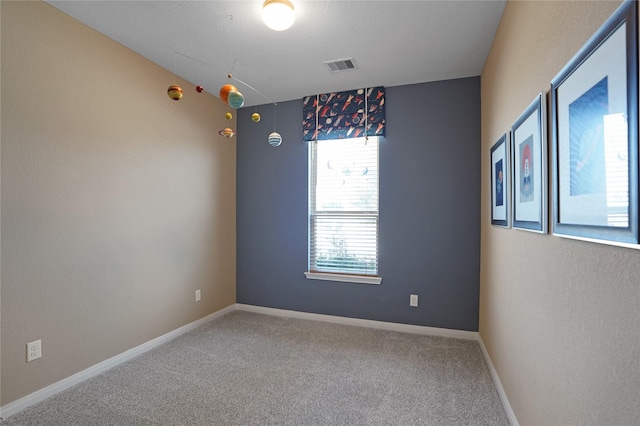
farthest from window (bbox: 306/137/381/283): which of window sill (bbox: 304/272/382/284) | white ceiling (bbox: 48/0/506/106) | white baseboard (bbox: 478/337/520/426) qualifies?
white baseboard (bbox: 478/337/520/426)

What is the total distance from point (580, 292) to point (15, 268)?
2968 millimetres

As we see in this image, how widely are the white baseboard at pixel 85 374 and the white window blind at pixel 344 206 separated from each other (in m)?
1.61

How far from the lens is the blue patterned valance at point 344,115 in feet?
11.3

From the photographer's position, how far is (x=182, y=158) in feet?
10.9

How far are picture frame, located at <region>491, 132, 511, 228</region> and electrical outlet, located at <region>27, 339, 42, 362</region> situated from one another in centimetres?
319

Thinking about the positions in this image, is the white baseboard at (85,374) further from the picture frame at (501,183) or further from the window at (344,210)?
the picture frame at (501,183)

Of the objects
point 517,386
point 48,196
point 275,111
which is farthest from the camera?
point 275,111

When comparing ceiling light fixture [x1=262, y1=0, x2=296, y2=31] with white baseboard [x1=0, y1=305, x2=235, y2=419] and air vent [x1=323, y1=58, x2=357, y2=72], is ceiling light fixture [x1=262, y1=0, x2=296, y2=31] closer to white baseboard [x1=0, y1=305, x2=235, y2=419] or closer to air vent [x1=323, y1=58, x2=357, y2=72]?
air vent [x1=323, y1=58, x2=357, y2=72]

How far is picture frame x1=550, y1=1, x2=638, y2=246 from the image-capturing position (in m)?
0.79

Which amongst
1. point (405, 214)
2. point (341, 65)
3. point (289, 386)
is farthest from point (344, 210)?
point (289, 386)

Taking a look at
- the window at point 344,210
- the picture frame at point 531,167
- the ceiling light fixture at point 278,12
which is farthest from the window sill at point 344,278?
the ceiling light fixture at point 278,12

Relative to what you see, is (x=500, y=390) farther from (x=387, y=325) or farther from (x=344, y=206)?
(x=344, y=206)

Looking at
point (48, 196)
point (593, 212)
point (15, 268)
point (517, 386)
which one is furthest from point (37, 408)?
point (593, 212)

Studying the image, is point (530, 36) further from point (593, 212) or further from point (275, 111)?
point (275, 111)
